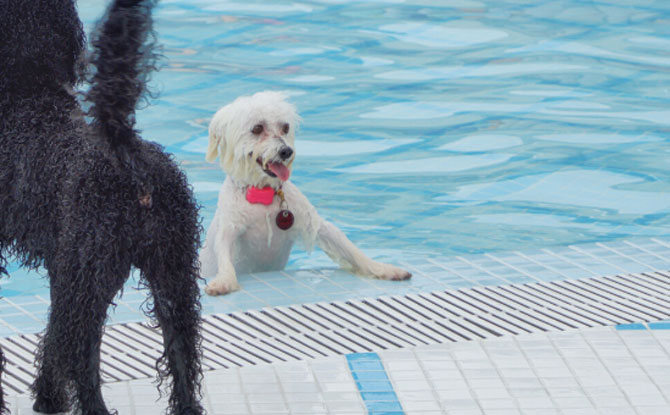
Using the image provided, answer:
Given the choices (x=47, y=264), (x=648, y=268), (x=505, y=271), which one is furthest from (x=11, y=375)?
(x=648, y=268)

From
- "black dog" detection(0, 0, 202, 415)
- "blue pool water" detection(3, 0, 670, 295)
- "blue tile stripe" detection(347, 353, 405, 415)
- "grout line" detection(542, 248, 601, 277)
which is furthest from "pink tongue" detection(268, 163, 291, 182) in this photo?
"black dog" detection(0, 0, 202, 415)

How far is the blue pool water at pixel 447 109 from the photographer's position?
786cm

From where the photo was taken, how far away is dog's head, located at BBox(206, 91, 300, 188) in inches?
225

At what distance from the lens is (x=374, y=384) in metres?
4.50

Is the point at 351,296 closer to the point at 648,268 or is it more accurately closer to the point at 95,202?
the point at 648,268

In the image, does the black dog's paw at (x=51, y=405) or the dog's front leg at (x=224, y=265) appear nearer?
the black dog's paw at (x=51, y=405)

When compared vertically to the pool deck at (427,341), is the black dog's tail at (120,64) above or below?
above

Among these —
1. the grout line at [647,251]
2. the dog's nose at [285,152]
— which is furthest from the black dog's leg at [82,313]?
the grout line at [647,251]

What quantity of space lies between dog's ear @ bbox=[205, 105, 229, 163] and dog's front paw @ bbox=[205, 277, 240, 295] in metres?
0.76

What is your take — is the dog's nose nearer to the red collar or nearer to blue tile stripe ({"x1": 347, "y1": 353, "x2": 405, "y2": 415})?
the red collar

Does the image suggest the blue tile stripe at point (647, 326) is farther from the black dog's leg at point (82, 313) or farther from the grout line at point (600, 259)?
the black dog's leg at point (82, 313)

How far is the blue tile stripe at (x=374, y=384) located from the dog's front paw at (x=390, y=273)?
1.05 m

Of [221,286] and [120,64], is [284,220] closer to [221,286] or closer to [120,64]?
[221,286]

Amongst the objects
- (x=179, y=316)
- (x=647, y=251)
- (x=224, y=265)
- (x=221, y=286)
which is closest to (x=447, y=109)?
(x=647, y=251)
